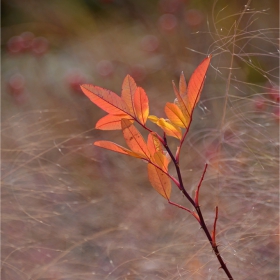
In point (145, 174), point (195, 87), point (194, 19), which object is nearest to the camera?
point (195, 87)

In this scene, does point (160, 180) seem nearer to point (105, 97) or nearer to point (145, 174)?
point (105, 97)

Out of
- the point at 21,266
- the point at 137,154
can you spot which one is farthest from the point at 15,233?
the point at 137,154

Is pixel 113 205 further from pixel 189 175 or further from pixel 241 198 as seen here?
pixel 241 198

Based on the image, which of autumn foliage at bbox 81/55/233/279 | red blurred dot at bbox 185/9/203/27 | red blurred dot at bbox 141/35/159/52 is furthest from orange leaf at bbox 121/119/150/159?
red blurred dot at bbox 141/35/159/52

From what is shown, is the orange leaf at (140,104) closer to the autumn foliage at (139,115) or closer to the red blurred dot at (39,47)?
the autumn foliage at (139,115)

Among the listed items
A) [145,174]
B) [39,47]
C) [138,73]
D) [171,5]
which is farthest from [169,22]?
[145,174]

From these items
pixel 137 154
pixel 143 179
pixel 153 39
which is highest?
pixel 137 154

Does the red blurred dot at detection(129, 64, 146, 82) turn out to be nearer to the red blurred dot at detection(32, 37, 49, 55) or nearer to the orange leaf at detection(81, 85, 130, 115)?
the red blurred dot at detection(32, 37, 49, 55)
